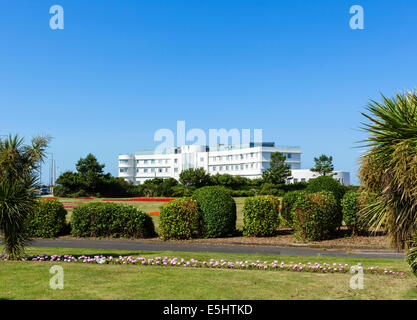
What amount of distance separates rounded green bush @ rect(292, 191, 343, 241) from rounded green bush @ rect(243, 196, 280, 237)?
983 mm

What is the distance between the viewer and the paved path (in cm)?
1345

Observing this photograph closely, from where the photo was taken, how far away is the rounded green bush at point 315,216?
51.7 feet

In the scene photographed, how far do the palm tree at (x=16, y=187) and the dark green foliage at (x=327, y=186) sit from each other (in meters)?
12.3

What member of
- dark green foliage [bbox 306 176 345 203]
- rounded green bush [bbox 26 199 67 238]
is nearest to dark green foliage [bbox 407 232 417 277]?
dark green foliage [bbox 306 176 345 203]

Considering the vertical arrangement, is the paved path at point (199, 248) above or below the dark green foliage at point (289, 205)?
below

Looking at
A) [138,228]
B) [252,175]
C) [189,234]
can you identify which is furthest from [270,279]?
[252,175]

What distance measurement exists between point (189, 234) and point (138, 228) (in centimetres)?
208

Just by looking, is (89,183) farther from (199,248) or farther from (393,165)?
(393,165)

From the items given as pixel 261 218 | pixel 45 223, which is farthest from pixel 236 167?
pixel 45 223

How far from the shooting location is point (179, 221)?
16.4 meters

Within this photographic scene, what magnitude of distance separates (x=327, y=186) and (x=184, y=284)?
13021 millimetres

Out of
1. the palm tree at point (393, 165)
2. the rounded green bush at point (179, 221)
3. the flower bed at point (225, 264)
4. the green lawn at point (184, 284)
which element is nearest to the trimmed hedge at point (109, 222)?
the rounded green bush at point (179, 221)

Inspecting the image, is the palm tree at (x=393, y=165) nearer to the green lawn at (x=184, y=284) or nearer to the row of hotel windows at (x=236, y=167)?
the green lawn at (x=184, y=284)

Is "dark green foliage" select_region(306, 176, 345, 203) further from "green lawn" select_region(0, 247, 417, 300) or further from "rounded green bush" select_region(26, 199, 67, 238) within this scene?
"rounded green bush" select_region(26, 199, 67, 238)
